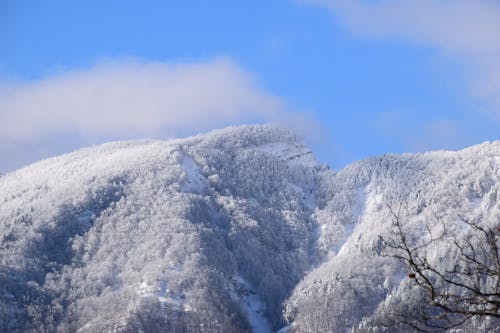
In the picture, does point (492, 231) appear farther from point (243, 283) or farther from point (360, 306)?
point (243, 283)

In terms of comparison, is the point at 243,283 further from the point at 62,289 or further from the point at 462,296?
the point at 462,296

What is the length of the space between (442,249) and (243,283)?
47.1 m

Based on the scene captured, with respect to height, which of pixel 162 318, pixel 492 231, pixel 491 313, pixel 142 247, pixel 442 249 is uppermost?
pixel 142 247

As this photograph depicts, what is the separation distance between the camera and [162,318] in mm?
154125

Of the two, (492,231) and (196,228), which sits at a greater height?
(196,228)

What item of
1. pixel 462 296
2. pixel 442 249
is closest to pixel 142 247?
pixel 442 249

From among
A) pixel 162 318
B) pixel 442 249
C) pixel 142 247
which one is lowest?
pixel 162 318

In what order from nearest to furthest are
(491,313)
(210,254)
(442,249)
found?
1. (491,313)
2. (442,249)
3. (210,254)

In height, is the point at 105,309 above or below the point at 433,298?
above

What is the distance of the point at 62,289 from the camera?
16962 cm

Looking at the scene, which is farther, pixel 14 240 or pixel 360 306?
pixel 14 240

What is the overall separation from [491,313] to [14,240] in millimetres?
189038

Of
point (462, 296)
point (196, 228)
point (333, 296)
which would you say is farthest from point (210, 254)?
point (462, 296)

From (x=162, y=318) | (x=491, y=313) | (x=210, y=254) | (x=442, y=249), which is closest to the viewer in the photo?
(x=491, y=313)
